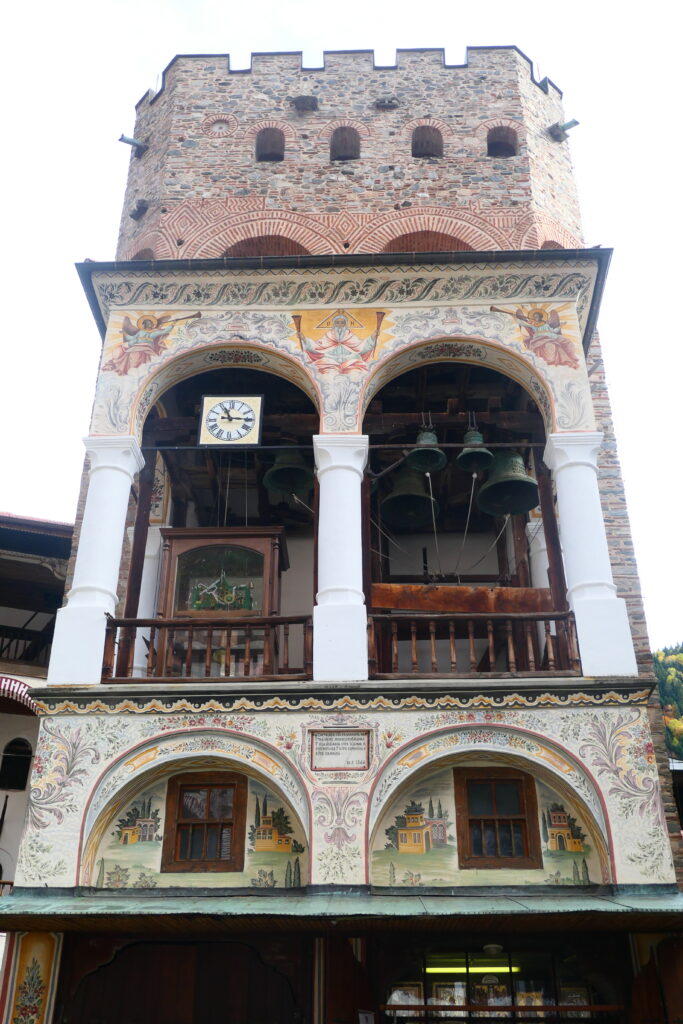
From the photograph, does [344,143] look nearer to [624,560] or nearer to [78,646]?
[624,560]

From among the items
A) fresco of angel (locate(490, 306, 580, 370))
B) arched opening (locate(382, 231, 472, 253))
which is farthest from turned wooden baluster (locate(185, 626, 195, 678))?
arched opening (locate(382, 231, 472, 253))

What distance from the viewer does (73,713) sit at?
9.20 m

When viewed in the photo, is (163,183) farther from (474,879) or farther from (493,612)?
(474,879)

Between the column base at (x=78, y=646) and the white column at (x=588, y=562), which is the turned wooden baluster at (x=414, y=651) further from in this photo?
the column base at (x=78, y=646)

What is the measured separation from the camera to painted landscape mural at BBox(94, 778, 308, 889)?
9.04 meters

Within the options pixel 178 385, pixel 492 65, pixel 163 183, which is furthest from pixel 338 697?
pixel 492 65

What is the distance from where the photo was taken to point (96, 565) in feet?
32.6

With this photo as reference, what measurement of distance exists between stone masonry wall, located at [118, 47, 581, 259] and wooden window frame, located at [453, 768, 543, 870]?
24.6ft

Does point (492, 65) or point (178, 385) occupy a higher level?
point (492, 65)

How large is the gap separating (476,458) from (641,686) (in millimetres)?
3221

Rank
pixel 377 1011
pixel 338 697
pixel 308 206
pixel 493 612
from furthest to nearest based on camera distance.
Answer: pixel 308 206, pixel 493 612, pixel 338 697, pixel 377 1011

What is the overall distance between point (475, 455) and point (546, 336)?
1.57 m

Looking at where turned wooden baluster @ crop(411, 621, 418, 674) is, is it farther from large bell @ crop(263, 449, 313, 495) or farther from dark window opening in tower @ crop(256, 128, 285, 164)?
dark window opening in tower @ crop(256, 128, 285, 164)

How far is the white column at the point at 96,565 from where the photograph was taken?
31.0 ft
